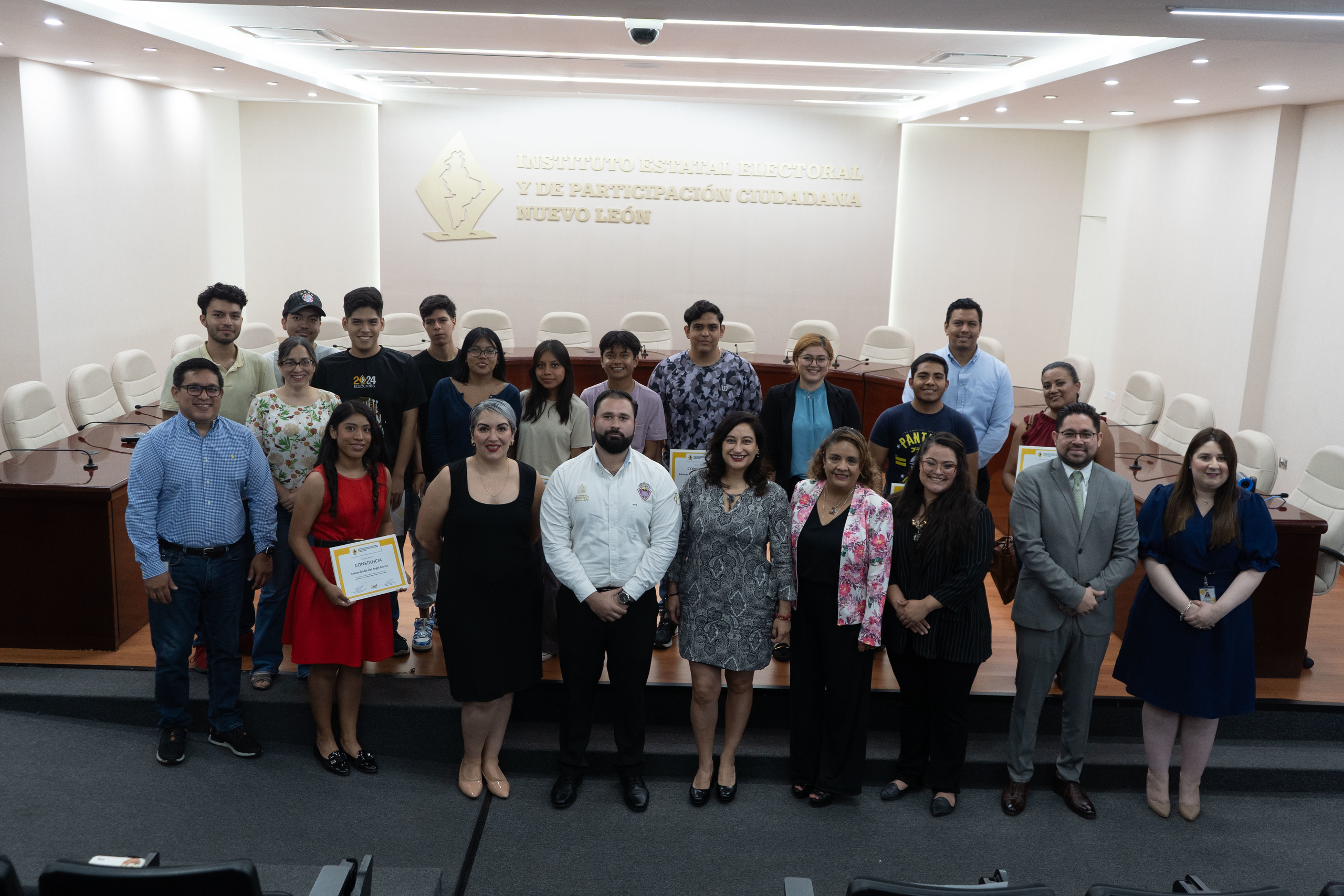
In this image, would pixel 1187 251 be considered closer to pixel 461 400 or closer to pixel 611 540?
pixel 461 400

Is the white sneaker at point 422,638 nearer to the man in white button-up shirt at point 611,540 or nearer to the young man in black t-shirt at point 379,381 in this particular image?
the young man in black t-shirt at point 379,381

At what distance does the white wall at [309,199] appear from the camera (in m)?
11.8

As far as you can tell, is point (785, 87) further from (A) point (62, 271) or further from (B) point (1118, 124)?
(A) point (62, 271)

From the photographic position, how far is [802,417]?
484cm

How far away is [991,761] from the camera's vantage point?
4.37 meters

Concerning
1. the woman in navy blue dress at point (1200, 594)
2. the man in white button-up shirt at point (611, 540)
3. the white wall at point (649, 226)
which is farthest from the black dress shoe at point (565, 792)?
the white wall at point (649, 226)

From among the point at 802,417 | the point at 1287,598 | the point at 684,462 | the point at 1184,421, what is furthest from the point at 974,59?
the point at 684,462

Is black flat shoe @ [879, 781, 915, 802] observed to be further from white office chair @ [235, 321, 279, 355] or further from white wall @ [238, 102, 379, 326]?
white wall @ [238, 102, 379, 326]

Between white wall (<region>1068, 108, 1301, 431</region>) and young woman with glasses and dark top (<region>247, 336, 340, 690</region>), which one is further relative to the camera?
white wall (<region>1068, 108, 1301, 431</region>)

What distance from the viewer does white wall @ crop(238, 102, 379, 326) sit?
11.8 meters

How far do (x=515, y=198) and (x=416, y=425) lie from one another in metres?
7.61

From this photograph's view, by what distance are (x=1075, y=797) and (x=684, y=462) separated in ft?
7.13

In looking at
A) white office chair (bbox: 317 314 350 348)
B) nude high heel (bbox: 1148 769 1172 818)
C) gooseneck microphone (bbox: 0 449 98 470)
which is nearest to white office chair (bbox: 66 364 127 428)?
gooseneck microphone (bbox: 0 449 98 470)

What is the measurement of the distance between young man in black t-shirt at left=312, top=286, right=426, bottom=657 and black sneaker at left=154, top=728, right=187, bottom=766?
93cm
